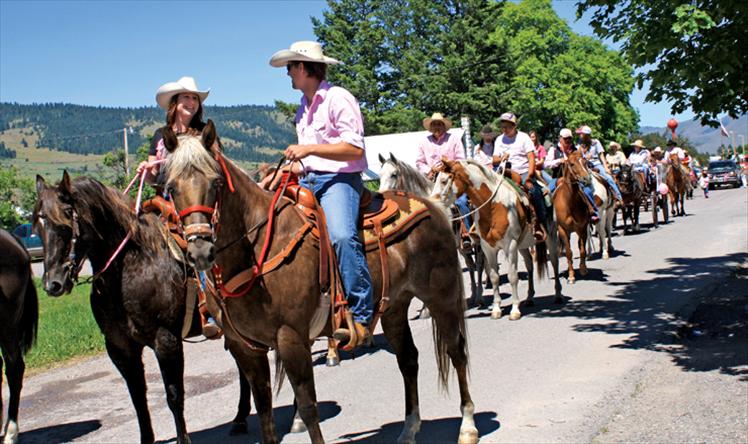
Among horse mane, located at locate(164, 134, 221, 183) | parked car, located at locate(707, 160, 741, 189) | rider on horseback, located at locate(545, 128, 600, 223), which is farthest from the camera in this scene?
parked car, located at locate(707, 160, 741, 189)

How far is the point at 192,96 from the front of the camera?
19.5 ft

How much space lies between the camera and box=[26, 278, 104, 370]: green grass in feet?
33.7

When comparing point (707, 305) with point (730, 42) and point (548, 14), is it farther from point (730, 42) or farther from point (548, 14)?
point (548, 14)

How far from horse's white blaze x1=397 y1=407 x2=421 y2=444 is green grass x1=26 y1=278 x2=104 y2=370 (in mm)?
4901

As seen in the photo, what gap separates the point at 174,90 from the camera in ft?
19.2

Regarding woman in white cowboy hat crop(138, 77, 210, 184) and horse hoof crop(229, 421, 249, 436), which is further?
horse hoof crop(229, 421, 249, 436)

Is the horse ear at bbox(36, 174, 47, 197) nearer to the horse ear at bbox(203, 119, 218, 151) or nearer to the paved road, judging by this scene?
the horse ear at bbox(203, 119, 218, 151)

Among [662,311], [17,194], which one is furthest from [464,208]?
[17,194]

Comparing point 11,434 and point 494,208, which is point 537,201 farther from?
point 11,434

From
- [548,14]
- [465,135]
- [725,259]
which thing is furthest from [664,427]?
[548,14]

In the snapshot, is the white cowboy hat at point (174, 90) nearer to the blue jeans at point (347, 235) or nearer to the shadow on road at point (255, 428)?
the blue jeans at point (347, 235)

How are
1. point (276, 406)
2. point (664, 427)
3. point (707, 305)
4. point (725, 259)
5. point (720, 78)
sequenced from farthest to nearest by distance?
point (725, 259) < point (707, 305) < point (720, 78) < point (276, 406) < point (664, 427)

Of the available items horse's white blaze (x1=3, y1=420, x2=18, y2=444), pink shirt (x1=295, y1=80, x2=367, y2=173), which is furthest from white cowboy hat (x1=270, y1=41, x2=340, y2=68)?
horse's white blaze (x1=3, y1=420, x2=18, y2=444)

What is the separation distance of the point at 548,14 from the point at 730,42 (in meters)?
50.6
